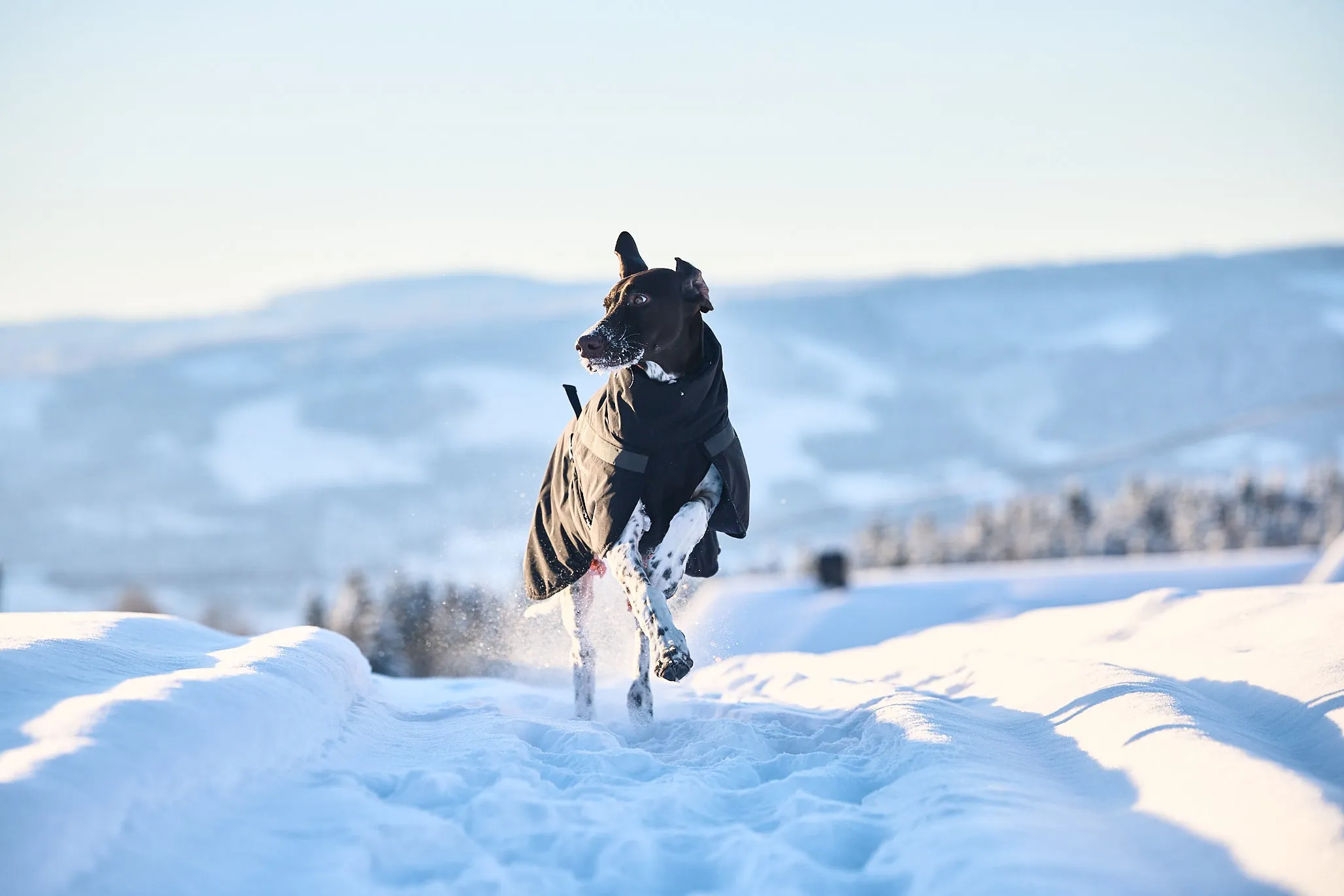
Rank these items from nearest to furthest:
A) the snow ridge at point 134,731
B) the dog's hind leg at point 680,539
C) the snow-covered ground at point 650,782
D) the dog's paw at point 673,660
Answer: the snow ridge at point 134,731 → the snow-covered ground at point 650,782 → the dog's paw at point 673,660 → the dog's hind leg at point 680,539

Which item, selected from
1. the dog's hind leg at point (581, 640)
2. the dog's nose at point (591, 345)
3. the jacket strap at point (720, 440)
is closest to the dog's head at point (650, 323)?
the dog's nose at point (591, 345)

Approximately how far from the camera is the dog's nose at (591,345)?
14.5 ft

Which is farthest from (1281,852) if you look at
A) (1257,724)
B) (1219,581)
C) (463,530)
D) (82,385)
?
(82,385)

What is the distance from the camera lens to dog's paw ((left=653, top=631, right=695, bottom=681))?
410 centimetres

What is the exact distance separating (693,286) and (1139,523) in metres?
17.2

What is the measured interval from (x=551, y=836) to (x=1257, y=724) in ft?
7.47

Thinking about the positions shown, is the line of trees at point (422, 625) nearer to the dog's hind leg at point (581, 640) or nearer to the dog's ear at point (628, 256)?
the dog's hind leg at point (581, 640)

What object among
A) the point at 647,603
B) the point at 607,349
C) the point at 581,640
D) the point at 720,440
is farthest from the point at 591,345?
the point at 581,640

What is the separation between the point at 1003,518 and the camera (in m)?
21.5

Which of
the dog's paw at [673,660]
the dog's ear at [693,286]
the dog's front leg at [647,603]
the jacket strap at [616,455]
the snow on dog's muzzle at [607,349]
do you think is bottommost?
the dog's paw at [673,660]

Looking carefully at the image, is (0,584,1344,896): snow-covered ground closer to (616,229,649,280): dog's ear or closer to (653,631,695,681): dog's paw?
(653,631,695,681): dog's paw

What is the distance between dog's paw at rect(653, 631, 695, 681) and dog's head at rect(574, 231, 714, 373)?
3.50 ft

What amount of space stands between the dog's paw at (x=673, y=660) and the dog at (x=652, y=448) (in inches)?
2.4

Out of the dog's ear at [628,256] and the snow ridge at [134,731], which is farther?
the dog's ear at [628,256]
